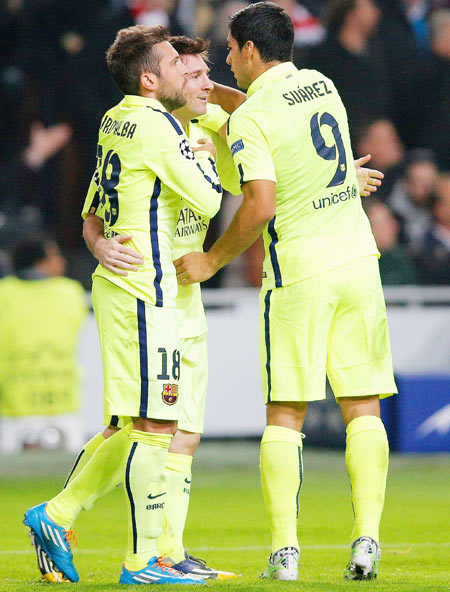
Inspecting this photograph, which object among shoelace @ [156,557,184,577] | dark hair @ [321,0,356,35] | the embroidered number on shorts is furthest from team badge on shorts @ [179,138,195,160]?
dark hair @ [321,0,356,35]

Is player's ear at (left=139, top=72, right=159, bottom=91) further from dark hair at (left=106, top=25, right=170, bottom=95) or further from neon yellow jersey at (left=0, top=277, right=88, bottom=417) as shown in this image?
neon yellow jersey at (left=0, top=277, right=88, bottom=417)

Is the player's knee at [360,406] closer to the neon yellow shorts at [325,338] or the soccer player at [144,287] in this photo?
the neon yellow shorts at [325,338]

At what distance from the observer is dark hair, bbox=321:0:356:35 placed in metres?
10.2

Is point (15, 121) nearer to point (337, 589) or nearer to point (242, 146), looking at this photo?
point (242, 146)

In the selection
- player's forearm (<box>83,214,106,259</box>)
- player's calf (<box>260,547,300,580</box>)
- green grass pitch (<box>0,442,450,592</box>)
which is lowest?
green grass pitch (<box>0,442,450,592</box>)

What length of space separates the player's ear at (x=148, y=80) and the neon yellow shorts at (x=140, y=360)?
2.30 ft

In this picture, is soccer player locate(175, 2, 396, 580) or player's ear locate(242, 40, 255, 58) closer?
soccer player locate(175, 2, 396, 580)

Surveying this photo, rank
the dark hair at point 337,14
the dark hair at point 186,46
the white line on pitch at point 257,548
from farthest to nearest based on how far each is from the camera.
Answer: the dark hair at point 337,14 < the white line on pitch at point 257,548 < the dark hair at point 186,46

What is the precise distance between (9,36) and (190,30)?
5.30 ft

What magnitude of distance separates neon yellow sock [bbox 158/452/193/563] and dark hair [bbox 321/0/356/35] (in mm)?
6402

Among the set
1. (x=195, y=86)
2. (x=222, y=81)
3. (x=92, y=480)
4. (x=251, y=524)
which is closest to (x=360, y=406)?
(x=92, y=480)

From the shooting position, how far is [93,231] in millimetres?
4266

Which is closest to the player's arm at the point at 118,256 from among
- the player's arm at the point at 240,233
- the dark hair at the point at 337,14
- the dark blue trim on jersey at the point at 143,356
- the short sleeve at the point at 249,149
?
the dark blue trim on jersey at the point at 143,356

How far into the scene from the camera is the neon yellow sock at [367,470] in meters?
4.11
